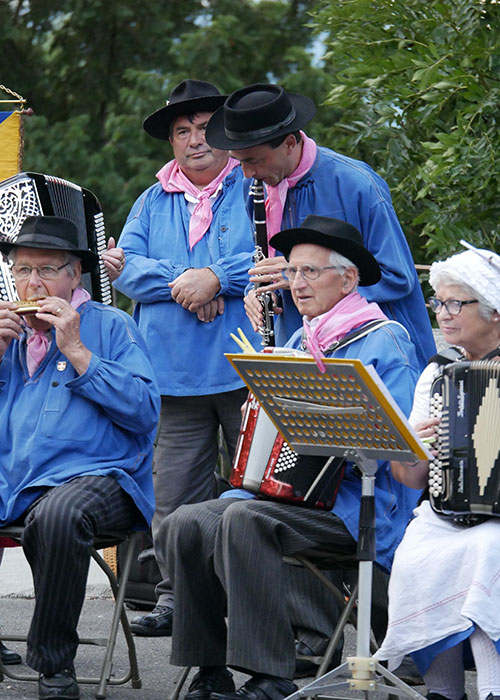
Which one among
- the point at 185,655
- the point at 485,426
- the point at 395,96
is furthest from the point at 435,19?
the point at 185,655

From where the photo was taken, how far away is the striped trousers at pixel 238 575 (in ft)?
13.8

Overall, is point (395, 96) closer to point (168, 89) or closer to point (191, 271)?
point (191, 271)

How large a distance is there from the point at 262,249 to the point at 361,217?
0.40 m

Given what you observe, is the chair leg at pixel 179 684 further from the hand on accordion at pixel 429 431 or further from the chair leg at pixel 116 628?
the hand on accordion at pixel 429 431

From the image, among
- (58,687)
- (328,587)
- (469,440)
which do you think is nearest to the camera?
(469,440)

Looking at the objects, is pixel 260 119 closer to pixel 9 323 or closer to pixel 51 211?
pixel 51 211

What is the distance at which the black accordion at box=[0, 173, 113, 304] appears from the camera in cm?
508

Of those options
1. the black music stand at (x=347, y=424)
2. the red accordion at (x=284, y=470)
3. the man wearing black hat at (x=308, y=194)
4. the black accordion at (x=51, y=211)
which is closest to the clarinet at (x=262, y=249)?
the man wearing black hat at (x=308, y=194)

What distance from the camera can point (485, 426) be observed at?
13.0 ft

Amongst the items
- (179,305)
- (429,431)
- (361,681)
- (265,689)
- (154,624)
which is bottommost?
(154,624)

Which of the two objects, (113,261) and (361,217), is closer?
(361,217)

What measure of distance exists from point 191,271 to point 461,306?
162cm

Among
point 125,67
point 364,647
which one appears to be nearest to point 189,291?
point 364,647

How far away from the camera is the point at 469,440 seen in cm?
398
